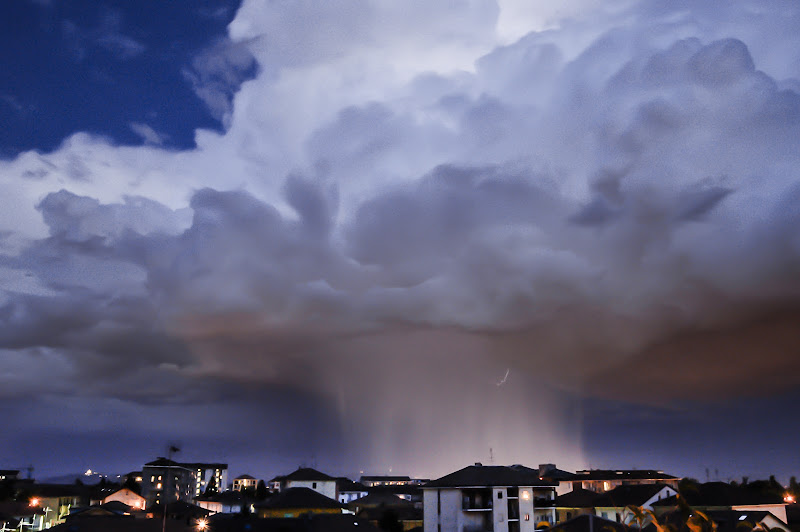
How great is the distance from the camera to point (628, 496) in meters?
83.6

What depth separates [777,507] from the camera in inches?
3014

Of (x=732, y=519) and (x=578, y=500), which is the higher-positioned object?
(x=578, y=500)

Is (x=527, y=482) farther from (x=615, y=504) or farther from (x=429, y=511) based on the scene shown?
(x=615, y=504)

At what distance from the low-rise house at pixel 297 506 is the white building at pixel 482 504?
15140 mm

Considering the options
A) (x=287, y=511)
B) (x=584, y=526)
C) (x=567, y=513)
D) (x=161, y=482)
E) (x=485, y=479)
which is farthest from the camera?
(x=161, y=482)

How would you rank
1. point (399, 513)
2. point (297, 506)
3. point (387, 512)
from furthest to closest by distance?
point (399, 513), point (387, 512), point (297, 506)

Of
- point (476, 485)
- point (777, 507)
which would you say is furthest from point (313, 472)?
point (777, 507)

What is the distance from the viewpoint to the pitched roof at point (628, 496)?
81406 mm

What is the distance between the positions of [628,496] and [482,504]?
26445mm

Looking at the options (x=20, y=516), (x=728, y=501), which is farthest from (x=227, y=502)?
(x=728, y=501)

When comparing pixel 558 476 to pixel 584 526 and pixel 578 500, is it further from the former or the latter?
pixel 584 526

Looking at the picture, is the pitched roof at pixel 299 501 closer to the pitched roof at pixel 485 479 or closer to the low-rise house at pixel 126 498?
the pitched roof at pixel 485 479

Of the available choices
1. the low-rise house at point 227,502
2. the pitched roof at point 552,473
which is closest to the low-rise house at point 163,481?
the low-rise house at point 227,502

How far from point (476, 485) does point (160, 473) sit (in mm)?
102347
